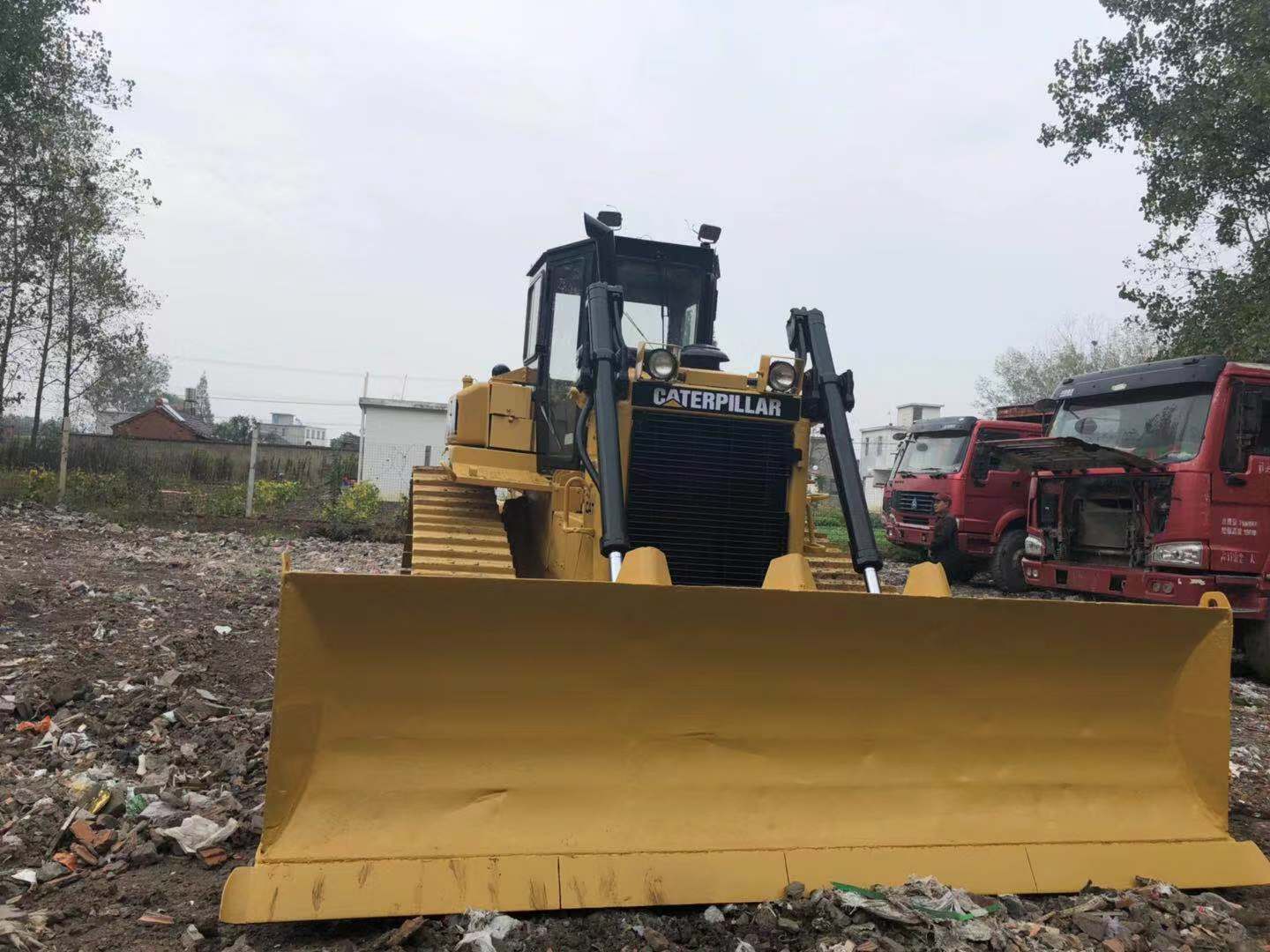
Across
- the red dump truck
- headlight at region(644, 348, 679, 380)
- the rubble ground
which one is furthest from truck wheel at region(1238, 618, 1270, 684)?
headlight at region(644, 348, 679, 380)

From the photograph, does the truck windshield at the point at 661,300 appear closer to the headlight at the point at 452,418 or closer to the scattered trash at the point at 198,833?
the headlight at the point at 452,418

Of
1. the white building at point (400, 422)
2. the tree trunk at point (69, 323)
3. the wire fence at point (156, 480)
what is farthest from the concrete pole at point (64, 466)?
the white building at point (400, 422)

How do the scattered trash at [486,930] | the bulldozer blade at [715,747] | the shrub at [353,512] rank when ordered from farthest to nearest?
the shrub at [353,512] → the bulldozer blade at [715,747] → the scattered trash at [486,930]

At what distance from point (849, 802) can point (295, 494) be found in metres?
18.0

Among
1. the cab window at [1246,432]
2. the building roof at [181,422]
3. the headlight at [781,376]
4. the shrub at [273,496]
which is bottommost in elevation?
the shrub at [273,496]

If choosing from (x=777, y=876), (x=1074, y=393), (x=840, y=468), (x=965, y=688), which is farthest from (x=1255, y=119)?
(x=777, y=876)

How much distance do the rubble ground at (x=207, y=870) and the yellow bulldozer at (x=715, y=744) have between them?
4.2 inches

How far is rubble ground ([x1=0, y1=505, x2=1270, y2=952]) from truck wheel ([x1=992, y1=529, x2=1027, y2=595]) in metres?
8.18

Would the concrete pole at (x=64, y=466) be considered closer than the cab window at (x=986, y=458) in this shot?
No

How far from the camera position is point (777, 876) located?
3.07 metres

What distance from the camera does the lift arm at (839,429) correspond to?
469 centimetres

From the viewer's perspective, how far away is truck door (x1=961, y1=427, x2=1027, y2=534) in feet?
49.9

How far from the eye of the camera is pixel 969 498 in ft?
50.0

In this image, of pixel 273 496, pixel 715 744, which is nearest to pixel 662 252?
pixel 715 744
